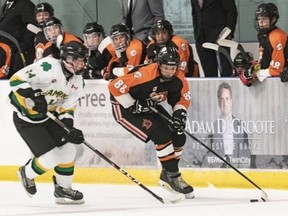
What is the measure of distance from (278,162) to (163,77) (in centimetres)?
97

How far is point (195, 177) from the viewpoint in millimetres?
7285

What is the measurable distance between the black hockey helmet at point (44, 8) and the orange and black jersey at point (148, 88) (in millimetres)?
1629

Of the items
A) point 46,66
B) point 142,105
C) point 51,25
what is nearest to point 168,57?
point 142,105

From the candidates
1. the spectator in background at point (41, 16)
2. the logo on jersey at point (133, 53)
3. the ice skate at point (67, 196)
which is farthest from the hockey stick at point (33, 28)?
the ice skate at point (67, 196)

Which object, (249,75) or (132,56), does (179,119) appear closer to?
(249,75)

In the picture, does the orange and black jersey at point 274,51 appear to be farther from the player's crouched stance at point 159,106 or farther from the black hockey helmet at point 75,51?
the black hockey helmet at point 75,51

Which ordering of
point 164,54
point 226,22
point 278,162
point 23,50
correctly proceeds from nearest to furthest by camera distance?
point 164,54
point 278,162
point 226,22
point 23,50

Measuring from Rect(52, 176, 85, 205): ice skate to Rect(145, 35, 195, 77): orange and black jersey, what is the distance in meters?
1.14

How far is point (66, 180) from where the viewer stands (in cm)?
680

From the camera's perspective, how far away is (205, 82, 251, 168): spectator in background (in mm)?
7160

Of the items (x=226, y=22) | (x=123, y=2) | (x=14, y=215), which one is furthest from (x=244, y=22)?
(x=14, y=215)

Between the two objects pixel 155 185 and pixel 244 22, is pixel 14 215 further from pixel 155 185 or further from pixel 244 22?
pixel 244 22

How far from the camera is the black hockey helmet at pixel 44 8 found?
823 cm

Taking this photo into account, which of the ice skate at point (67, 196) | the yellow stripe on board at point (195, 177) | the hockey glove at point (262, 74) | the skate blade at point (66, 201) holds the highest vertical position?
the hockey glove at point (262, 74)
